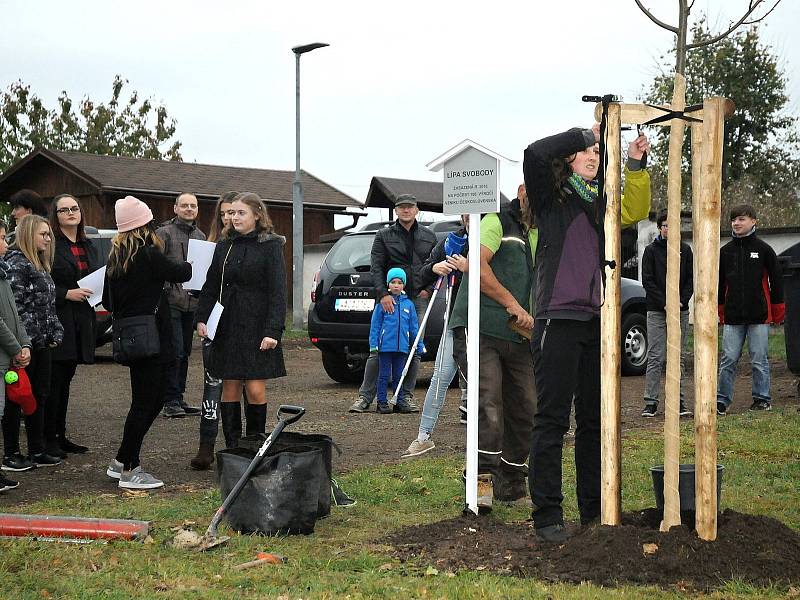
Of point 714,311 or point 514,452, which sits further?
point 514,452

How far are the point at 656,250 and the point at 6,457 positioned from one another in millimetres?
6539

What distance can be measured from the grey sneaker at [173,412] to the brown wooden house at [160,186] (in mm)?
24582

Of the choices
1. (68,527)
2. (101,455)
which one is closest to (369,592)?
(68,527)

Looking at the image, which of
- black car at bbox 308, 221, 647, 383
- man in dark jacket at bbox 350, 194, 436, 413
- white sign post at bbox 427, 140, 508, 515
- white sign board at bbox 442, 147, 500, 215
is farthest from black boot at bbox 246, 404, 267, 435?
black car at bbox 308, 221, 647, 383

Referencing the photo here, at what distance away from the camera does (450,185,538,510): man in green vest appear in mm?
6980

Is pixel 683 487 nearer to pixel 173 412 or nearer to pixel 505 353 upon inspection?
pixel 505 353

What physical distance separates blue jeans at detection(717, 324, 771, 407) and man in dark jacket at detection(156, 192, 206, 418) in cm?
534

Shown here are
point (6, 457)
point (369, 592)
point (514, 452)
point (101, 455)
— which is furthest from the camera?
point (101, 455)

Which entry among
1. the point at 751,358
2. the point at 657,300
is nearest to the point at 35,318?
the point at 657,300

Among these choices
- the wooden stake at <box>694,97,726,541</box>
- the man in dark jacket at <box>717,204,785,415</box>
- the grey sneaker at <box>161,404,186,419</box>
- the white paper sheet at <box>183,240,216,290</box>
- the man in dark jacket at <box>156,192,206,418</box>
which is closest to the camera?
the wooden stake at <box>694,97,726,541</box>

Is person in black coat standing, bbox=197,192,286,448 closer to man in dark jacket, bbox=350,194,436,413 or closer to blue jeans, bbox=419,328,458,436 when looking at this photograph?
Result: blue jeans, bbox=419,328,458,436

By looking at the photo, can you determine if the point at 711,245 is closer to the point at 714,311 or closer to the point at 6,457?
the point at 714,311

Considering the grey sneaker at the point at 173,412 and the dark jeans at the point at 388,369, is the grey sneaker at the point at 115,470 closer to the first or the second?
the grey sneaker at the point at 173,412

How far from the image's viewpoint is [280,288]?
8.02 metres
